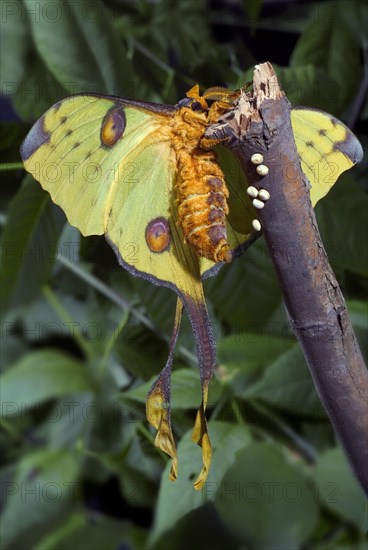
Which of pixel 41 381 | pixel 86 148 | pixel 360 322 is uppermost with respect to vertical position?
pixel 86 148

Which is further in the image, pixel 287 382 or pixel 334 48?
pixel 334 48

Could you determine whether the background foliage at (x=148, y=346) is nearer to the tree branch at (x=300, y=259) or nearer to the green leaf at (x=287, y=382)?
the green leaf at (x=287, y=382)

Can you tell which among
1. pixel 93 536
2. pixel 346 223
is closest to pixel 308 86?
pixel 346 223

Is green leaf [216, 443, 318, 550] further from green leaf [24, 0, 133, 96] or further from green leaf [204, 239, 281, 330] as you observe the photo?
green leaf [24, 0, 133, 96]


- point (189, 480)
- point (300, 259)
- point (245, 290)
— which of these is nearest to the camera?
point (300, 259)

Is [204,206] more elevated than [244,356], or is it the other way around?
[204,206]

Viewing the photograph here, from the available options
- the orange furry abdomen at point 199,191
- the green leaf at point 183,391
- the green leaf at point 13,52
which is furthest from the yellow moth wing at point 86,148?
the green leaf at point 13,52

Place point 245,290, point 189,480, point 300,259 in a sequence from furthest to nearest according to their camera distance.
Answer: point 245,290
point 189,480
point 300,259

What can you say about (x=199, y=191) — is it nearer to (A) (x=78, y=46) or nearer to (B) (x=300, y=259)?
(B) (x=300, y=259)
